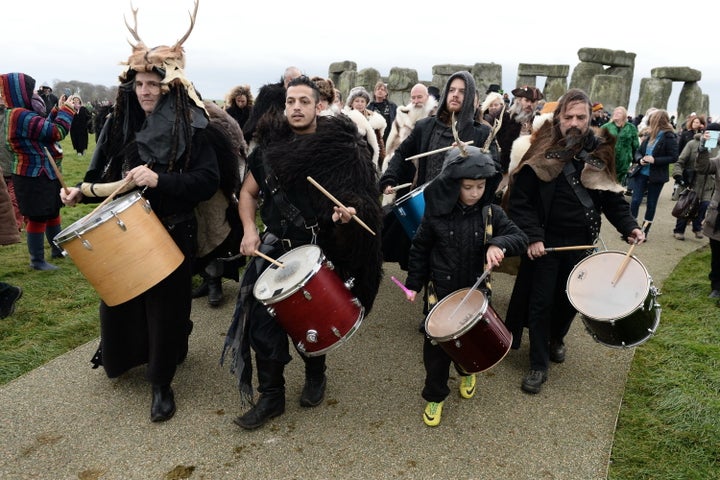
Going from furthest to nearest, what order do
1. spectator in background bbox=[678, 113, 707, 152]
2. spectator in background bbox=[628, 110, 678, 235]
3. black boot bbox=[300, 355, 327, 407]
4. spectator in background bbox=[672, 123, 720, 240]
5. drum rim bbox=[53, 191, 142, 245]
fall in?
spectator in background bbox=[678, 113, 707, 152] < spectator in background bbox=[628, 110, 678, 235] < spectator in background bbox=[672, 123, 720, 240] < black boot bbox=[300, 355, 327, 407] < drum rim bbox=[53, 191, 142, 245]

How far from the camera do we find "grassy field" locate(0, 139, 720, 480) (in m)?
2.68

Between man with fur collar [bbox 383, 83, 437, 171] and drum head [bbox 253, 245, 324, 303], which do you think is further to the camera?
man with fur collar [bbox 383, 83, 437, 171]

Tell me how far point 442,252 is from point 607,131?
151cm

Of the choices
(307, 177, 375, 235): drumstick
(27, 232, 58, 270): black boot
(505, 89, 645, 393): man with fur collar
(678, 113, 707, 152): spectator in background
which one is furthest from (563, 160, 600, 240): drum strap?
(678, 113, 707, 152): spectator in background

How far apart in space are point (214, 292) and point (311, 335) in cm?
231

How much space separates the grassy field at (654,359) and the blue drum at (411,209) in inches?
69.8

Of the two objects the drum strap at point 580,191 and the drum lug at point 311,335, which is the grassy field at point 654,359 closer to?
the drum strap at point 580,191

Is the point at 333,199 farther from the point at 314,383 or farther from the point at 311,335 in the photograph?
the point at 314,383

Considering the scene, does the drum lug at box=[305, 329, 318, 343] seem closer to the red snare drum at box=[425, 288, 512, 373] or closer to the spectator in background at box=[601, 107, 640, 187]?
the red snare drum at box=[425, 288, 512, 373]

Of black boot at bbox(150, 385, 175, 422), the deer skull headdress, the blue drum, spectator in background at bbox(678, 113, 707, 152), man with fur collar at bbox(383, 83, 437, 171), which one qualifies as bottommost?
black boot at bbox(150, 385, 175, 422)

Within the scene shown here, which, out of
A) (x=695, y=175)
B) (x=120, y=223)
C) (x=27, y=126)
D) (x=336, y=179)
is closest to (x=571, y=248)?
(x=336, y=179)

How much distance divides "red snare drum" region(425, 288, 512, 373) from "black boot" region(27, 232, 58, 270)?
4.51m

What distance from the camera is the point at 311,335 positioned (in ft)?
8.13

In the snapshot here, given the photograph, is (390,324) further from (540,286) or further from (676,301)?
(676,301)
